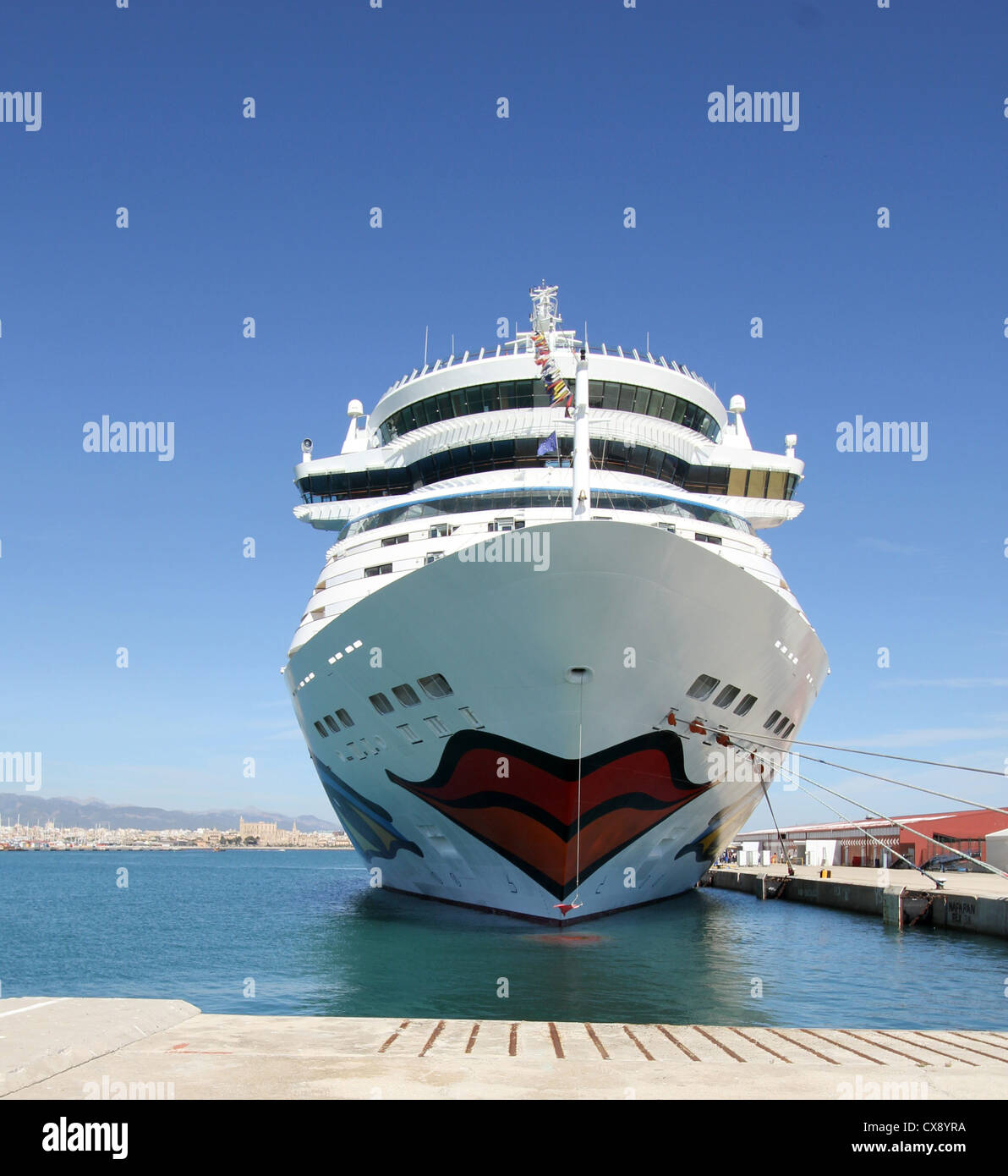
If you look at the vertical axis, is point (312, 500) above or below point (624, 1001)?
above

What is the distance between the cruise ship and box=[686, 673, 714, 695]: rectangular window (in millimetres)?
51

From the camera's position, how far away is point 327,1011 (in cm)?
1230

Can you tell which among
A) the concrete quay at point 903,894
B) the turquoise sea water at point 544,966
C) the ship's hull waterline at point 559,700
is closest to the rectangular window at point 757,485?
the ship's hull waterline at point 559,700

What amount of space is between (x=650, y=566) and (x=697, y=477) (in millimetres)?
9005

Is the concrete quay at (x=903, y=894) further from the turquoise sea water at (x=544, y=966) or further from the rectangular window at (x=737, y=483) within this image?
the rectangular window at (x=737, y=483)

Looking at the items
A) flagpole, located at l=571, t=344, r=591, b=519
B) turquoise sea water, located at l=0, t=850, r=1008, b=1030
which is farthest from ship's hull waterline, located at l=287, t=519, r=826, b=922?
turquoise sea water, located at l=0, t=850, r=1008, b=1030

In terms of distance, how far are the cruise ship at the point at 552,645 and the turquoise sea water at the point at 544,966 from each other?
4.16 feet

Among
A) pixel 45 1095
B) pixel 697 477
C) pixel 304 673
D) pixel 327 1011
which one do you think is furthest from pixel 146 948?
pixel 45 1095

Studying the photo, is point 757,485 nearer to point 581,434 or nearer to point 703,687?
point 703,687

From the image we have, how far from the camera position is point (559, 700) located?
15555 millimetres

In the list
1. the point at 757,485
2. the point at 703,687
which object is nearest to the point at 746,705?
the point at 703,687

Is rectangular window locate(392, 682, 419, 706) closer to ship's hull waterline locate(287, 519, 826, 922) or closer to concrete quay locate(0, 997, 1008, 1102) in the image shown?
ship's hull waterline locate(287, 519, 826, 922)

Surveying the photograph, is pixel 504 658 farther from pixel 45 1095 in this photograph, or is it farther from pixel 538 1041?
pixel 45 1095
